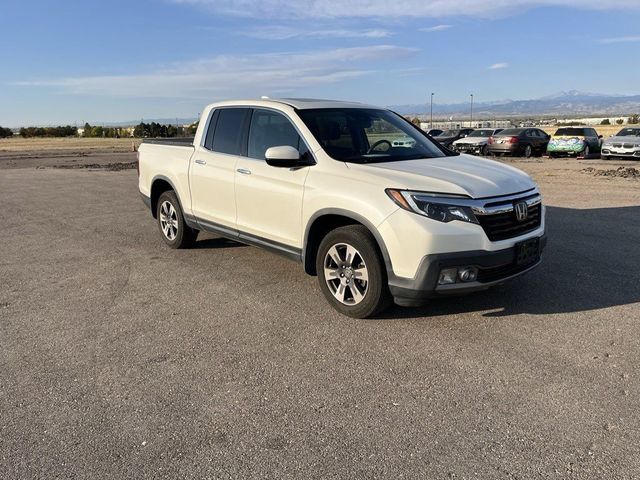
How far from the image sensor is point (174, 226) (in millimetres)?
7301

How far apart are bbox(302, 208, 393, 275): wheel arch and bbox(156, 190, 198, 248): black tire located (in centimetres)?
260

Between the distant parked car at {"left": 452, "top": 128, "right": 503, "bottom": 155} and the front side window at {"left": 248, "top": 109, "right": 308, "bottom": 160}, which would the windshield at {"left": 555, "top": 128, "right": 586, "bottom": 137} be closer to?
the distant parked car at {"left": 452, "top": 128, "right": 503, "bottom": 155}

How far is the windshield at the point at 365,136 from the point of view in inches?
201

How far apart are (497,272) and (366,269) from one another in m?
1.06

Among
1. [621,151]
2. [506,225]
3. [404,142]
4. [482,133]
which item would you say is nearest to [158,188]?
[404,142]

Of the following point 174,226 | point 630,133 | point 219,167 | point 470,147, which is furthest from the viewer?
point 470,147

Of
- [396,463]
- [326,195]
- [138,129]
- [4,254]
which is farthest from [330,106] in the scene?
[138,129]

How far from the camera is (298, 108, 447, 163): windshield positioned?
16.8ft

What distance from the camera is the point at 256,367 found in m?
3.85

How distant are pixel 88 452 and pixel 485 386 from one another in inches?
96.0

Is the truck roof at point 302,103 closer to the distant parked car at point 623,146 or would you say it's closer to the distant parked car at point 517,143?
the distant parked car at point 623,146

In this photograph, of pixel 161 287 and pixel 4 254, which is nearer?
pixel 161 287

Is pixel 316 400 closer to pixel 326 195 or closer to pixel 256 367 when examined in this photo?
pixel 256 367

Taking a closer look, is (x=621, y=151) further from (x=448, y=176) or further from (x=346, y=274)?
(x=346, y=274)
